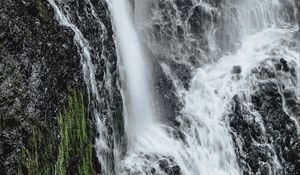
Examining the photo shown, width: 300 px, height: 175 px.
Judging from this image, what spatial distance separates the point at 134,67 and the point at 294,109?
4893 mm

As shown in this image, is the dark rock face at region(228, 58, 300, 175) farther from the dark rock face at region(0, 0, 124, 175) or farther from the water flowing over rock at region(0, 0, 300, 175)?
the dark rock face at region(0, 0, 124, 175)

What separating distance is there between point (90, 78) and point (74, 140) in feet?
4.55

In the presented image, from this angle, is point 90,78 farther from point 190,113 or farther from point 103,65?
point 190,113

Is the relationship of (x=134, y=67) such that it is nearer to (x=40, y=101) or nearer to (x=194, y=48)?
(x=194, y=48)

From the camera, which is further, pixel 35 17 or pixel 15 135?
pixel 35 17

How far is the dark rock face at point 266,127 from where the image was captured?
13023mm

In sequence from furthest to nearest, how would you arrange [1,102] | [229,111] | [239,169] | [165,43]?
[165,43] → [229,111] → [239,169] → [1,102]

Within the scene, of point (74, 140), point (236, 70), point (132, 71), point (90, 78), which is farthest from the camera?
point (236, 70)

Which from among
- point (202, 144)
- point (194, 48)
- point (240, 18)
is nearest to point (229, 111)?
point (202, 144)

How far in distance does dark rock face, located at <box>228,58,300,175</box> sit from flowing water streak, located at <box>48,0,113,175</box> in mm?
4549

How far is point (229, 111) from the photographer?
1364 cm

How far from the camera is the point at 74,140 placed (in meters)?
8.49

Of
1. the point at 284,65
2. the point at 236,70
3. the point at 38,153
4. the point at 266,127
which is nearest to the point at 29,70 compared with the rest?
the point at 38,153

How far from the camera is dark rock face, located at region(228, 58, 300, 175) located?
1302 cm
